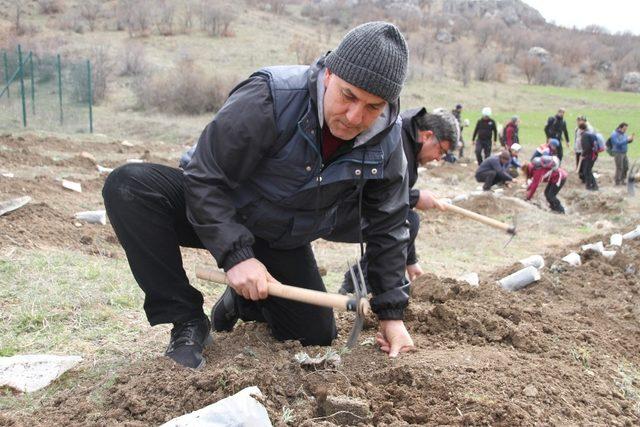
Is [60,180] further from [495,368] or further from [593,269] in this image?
[495,368]

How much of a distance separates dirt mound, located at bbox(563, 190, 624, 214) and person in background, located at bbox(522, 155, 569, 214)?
71 cm

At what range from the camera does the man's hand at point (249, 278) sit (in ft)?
8.68

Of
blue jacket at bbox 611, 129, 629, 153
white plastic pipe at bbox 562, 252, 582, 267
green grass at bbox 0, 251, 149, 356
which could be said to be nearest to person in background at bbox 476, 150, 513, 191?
blue jacket at bbox 611, 129, 629, 153

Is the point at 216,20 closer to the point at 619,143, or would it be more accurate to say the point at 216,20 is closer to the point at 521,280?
the point at 619,143

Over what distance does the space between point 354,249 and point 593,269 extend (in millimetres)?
2918

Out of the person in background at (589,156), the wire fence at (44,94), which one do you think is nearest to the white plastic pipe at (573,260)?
the person in background at (589,156)

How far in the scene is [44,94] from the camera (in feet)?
56.4

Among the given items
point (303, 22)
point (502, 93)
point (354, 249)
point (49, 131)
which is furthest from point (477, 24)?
point (354, 249)

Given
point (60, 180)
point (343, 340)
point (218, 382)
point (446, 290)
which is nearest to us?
point (218, 382)

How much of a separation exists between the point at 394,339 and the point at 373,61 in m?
1.35

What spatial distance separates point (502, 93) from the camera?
3959cm

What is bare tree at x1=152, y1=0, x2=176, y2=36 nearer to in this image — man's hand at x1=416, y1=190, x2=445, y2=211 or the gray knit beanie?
man's hand at x1=416, y1=190, x2=445, y2=211

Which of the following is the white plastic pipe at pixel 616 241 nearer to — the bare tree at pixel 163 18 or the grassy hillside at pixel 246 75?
the grassy hillside at pixel 246 75

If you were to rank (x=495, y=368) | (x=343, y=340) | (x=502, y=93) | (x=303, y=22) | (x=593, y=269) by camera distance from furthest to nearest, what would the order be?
(x=303, y=22), (x=502, y=93), (x=593, y=269), (x=343, y=340), (x=495, y=368)
